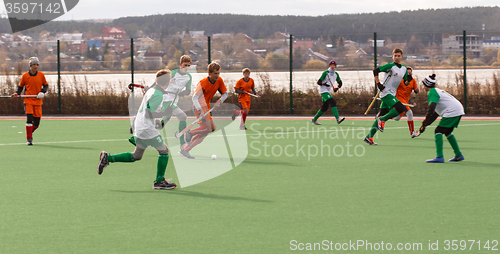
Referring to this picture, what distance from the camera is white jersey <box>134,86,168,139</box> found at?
25.2 feet

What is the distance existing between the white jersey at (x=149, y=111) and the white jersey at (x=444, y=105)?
4.84 meters

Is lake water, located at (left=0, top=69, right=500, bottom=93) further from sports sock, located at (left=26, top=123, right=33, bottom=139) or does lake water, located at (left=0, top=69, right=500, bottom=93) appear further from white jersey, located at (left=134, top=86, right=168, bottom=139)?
white jersey, located at (left=134, top=86, right=168, bottom=139)

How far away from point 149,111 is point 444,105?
5.24 meters

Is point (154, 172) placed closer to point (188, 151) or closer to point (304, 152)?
point (188, 151)

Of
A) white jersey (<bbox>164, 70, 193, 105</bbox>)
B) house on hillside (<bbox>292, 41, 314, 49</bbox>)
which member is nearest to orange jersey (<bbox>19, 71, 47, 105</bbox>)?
white jersey (<bbox>164, 70, 193, 105</bbox>)

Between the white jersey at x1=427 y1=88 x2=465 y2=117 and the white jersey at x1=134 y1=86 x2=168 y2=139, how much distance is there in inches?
191

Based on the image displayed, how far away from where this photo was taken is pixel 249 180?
349 inches

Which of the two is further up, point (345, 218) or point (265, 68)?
point (265, 68)

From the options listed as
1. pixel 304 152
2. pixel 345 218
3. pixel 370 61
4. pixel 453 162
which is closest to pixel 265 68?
pixel 370 61

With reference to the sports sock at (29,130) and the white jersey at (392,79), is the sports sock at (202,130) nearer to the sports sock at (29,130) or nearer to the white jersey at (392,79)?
the white jersey at (392,79)

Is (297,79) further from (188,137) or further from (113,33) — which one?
(188,137)

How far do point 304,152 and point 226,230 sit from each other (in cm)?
628

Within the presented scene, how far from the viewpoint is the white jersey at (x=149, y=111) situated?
7688 mm

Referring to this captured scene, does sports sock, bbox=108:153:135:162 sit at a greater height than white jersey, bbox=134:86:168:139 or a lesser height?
lesser
